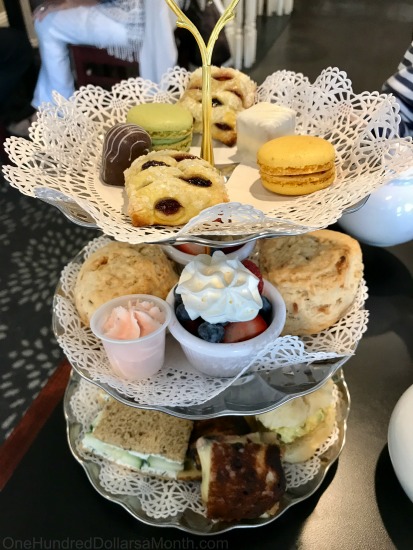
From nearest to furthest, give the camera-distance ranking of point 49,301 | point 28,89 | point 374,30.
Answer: point 49,301, point 28,89, point 374,30

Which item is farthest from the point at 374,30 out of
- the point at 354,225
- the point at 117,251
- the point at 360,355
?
the point at 117,251

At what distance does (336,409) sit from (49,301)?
0.93 metres

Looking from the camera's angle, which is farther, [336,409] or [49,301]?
[49,301]

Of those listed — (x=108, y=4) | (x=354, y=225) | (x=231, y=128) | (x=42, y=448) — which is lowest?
(x=42, y=448)

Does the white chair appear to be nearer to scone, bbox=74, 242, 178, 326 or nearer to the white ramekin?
scone, bbox=74, 242, 178, 326

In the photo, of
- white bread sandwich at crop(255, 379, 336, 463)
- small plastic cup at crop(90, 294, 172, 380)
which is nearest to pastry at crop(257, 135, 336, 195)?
small plastic cup at crop(90, 294, 172, 380)

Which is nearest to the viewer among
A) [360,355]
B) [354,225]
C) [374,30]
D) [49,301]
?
[360,355]

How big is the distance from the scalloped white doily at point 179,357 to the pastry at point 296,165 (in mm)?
203

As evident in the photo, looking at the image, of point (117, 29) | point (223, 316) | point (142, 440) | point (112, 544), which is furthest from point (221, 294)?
point (117, 29)

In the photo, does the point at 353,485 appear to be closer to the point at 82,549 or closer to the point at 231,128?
the point at 82,549

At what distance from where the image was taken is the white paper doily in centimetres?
56

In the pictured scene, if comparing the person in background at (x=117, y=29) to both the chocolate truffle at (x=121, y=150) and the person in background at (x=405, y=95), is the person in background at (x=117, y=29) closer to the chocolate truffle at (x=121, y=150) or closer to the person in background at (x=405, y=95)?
the person in background at (x=405, y=95)

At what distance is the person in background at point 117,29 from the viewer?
2.15m

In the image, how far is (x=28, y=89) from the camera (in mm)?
2846
